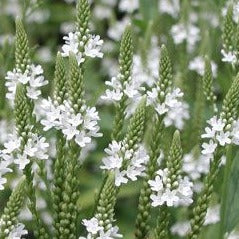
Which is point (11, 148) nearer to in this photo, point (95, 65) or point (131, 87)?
point (131, 87)

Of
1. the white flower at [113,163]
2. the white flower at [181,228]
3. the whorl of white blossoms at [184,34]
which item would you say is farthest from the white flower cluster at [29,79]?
the whorl of white blossoms at [184,34]

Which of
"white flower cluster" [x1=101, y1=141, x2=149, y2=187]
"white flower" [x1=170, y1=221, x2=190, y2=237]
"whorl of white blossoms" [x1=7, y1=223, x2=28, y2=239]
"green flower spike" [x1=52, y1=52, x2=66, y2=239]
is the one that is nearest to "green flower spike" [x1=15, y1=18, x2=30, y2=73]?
"green flower spike" [x1=52, y1=52, x2=66, y2=239]

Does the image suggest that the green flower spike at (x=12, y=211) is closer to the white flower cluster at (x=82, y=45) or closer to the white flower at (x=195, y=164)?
the white flower cluster at (x=82, y=45)

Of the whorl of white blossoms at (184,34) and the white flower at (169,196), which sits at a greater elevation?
the whorl of white blossoms at (184,34)

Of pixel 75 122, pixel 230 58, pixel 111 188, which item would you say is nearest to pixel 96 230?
pixel 111 188

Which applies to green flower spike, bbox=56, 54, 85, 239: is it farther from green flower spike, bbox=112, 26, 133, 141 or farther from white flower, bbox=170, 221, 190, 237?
white flower, bbox=170, 221, 190, 237

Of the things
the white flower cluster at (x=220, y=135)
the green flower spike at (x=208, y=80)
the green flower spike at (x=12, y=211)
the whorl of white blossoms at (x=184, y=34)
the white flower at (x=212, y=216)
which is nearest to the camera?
the green flower spike at (x=12, y=211)

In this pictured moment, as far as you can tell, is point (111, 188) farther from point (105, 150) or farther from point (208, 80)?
point (208, 80)
